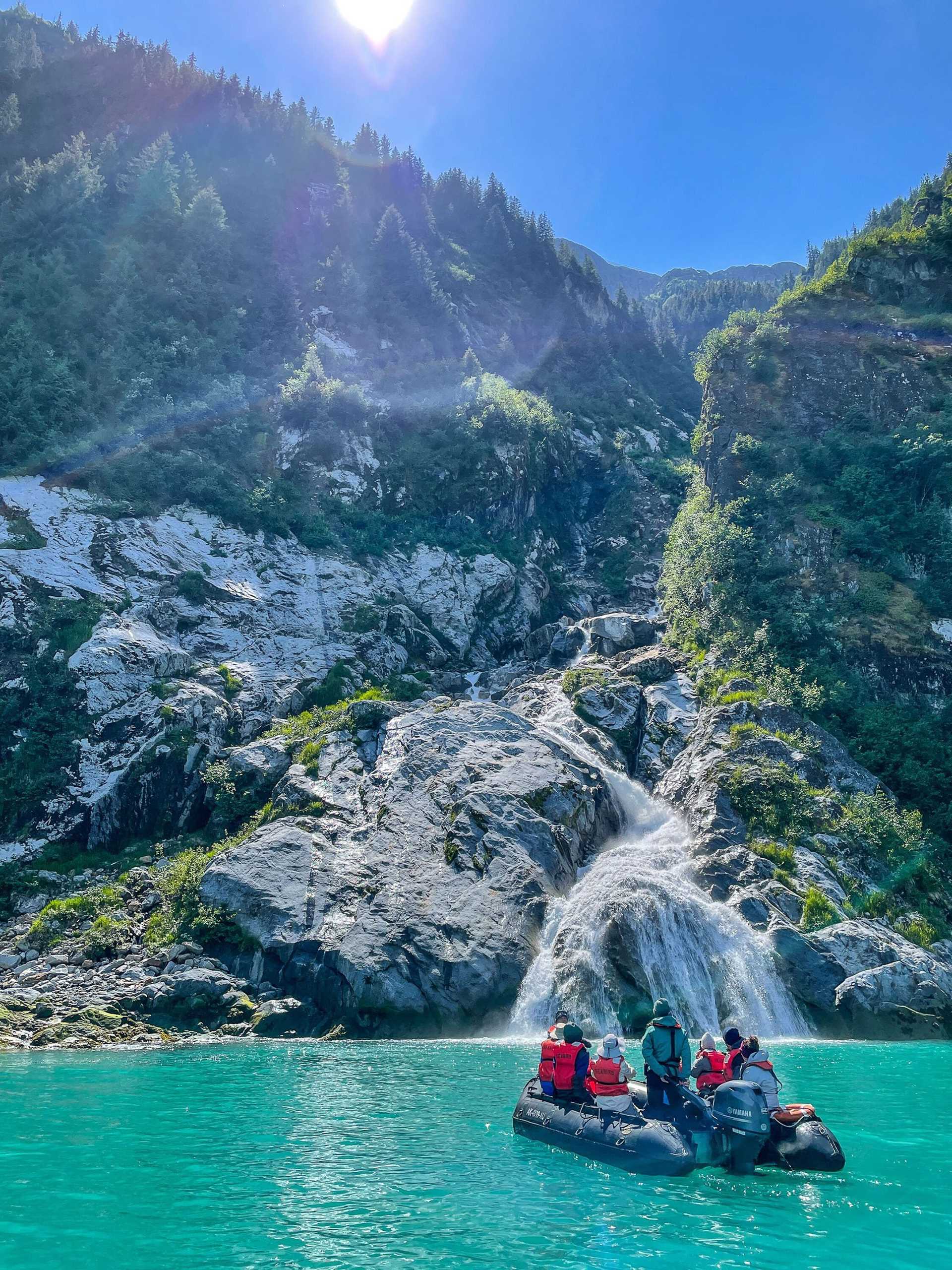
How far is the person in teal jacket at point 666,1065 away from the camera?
1255cm

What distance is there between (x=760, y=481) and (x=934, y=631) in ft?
43.6

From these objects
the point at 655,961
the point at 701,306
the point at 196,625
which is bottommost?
the point at 655,961

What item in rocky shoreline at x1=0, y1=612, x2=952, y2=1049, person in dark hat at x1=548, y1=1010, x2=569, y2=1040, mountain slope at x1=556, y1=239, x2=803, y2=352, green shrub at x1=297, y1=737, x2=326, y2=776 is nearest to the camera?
person in dark hat at x1=548, y1=1010, x2=569, y2=1040

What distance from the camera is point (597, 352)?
97500mm

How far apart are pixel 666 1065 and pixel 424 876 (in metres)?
15.9

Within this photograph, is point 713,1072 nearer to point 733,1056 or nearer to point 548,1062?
point 733,1056

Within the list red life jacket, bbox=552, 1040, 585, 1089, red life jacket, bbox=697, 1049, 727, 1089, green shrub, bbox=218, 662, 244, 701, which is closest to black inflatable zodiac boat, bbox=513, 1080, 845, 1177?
red life jacket, bbox=697, 1049, 727, 1089

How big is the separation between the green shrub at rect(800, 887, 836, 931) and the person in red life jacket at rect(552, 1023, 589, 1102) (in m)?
14.8

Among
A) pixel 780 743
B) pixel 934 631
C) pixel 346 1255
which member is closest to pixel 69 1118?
pixel 346 1255

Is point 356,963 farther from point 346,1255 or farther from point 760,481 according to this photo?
point 760,481

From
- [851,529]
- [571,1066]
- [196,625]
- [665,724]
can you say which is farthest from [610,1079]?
[851,529]

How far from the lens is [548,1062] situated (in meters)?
13.9

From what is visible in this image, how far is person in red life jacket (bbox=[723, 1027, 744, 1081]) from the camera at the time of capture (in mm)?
13156

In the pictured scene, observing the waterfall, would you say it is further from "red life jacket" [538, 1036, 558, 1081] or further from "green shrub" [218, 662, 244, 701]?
"red life jacket" [538, 1036, 558, 1081]
